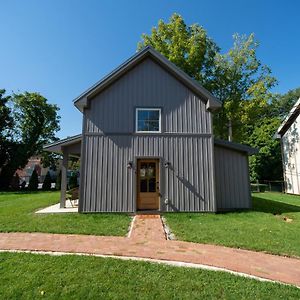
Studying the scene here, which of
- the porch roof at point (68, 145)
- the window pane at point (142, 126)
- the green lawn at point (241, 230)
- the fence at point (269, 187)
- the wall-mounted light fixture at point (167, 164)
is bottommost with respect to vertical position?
the green lawn at point (241, 230)

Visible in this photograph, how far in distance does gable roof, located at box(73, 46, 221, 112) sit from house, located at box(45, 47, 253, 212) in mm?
41

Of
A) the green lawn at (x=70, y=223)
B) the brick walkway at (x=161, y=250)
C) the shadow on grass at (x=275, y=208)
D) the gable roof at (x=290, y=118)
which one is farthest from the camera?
the gable roof at (x=290, y=118)

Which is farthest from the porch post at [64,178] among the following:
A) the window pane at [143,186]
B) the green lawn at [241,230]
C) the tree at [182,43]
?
the tree at [182,43]

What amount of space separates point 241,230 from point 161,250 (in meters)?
2.98

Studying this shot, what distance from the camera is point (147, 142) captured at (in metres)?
10.0

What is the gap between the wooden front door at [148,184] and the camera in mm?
9891

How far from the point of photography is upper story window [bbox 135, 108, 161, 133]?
10.2 m

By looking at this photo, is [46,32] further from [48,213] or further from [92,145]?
[48,213]

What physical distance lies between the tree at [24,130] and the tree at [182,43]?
17.7 meters

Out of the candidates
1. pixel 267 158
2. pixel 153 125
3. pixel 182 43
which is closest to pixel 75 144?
pixel 153 125

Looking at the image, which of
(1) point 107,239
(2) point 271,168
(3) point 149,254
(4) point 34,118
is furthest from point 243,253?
(4) point 34,118

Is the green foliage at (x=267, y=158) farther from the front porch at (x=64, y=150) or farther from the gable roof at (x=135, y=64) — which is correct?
the front porch at (x=64, y=150)

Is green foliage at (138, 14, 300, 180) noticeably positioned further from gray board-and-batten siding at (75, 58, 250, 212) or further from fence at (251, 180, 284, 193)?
gray board-and-batten siding at (75, 58, 250, 212)

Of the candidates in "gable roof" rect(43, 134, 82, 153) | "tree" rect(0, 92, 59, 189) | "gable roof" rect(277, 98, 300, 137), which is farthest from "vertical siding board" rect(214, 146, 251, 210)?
"tree" rect(0, 92, 59, 189)
